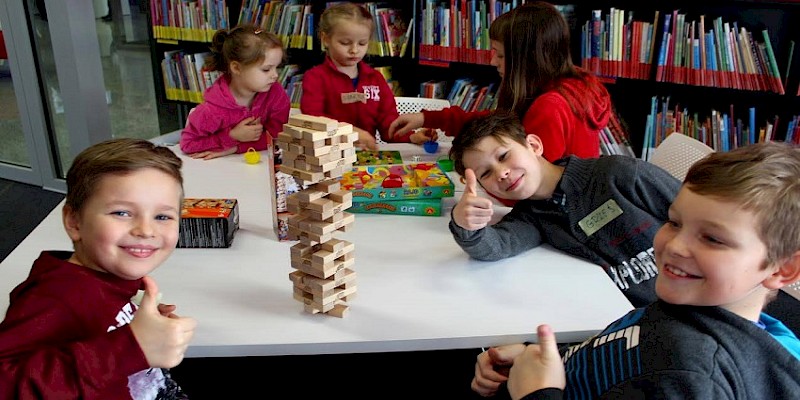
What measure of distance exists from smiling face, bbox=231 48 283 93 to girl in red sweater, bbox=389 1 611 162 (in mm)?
742

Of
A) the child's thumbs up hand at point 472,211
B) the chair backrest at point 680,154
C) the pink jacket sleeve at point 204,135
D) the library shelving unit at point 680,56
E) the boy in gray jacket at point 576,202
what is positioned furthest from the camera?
the library shelving unit at point 680,56

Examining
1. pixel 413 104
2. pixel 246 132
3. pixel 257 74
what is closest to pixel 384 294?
pixel 246 132

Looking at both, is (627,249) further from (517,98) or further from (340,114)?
(340,114)

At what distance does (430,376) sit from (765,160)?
1.41 meters

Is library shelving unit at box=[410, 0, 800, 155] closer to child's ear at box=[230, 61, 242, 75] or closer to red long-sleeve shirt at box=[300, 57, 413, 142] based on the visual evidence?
red long-sleeve shirt at box=[300, 57, 413, 142]

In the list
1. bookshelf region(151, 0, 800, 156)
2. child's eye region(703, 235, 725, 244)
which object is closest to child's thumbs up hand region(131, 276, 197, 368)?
child's eye region(703, 235, 725, 244)

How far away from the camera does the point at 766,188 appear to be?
944 mm

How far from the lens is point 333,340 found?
1.24 metres

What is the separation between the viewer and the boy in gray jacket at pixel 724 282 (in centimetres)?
93

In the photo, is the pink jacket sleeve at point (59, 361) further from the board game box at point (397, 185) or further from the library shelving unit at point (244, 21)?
the library shelving unit at point (244, 21)

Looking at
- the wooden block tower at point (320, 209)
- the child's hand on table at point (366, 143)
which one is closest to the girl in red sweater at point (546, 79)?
the child's hand on table at point (366, 143)

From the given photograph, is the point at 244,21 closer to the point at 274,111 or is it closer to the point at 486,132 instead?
the point at 274,111

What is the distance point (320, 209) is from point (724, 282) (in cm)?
69

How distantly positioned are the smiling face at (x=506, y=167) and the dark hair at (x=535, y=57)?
0.51m
